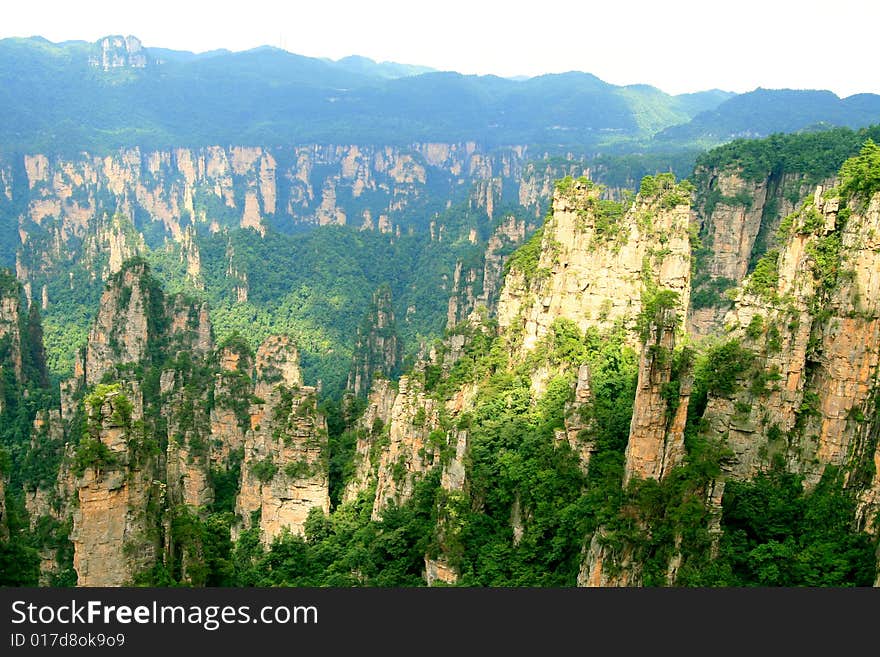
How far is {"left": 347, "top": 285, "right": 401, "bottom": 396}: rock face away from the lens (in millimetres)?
77188

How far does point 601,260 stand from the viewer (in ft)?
122

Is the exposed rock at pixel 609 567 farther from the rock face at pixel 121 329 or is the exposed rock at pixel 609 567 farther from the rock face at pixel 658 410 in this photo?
the rock face at pixel 121 329

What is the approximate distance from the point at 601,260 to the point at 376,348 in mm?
43974

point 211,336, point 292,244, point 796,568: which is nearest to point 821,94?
point 292,244

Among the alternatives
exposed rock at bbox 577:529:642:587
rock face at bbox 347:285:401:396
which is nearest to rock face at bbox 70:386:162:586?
exposed rock at bbox 577:529:642:587

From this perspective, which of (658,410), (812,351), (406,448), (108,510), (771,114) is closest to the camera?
(108,510)

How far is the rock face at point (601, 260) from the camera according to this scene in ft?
119

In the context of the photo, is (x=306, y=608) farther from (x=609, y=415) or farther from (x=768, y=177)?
(x=768, y=177)

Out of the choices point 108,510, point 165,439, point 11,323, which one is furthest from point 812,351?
point 11,323

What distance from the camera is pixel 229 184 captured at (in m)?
186

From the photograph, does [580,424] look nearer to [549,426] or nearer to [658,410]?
[549,426]

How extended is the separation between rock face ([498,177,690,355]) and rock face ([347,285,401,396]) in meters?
38.5

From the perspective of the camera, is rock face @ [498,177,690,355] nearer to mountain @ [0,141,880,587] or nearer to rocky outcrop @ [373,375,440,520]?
mountain @ [0,141,880,587]

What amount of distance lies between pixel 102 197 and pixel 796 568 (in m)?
160
